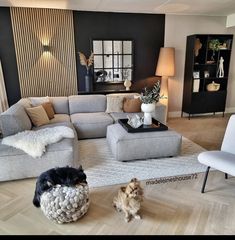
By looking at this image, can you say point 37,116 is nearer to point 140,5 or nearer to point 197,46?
point 140,5

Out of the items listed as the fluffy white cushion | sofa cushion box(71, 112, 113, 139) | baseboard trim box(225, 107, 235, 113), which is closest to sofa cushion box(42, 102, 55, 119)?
sofa cushion box(71, 112, 113, 139)

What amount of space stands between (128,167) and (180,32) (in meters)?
3.67

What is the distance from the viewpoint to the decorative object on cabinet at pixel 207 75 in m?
4.99

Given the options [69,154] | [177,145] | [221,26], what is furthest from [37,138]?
[221,26]

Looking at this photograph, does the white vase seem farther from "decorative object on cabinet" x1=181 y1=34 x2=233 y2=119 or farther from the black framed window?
"decorative object on cabinet" x1=181 y1=34 x2=233 y2=119

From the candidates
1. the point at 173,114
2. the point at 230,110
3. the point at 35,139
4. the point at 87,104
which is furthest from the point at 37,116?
the point at 230,110

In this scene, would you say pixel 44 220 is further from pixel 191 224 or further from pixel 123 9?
pixel 123 9

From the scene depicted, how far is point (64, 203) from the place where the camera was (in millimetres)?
1786

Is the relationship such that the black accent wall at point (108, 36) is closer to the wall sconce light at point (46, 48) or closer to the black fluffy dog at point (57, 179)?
the wall sconce light at point (46, 48)

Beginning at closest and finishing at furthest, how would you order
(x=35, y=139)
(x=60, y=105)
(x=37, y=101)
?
1. (x=35, y=139)
2. (x=37, y=101)
3. (x=60, y=105)

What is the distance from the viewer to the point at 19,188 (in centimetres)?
242

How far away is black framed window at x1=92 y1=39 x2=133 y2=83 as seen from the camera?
473 cm

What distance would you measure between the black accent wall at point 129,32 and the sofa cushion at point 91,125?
4.03 ft

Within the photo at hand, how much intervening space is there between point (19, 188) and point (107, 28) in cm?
366
